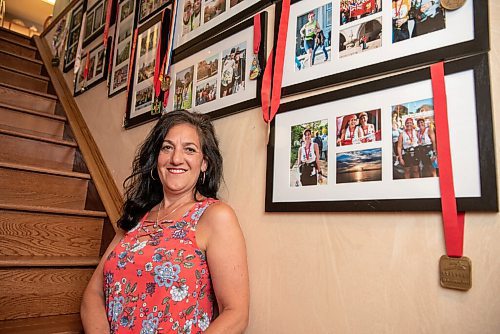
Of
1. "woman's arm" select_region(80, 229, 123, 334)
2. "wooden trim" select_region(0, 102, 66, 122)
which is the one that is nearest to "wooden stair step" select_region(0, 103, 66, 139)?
"wooden trim" select_region(0, 102, 66, 122)

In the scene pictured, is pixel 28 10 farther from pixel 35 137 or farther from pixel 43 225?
pixel 43 225

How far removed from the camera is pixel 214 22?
148 cm

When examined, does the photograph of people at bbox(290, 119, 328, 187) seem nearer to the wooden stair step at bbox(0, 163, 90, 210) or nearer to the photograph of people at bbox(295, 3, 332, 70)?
the photograph of people at bbox(295, 3, 332, 70)

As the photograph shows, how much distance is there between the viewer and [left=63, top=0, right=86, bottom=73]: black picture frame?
2.90m

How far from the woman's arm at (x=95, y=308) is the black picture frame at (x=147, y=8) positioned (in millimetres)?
1226

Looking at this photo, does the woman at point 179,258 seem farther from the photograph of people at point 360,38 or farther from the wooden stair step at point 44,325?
the photograph of people at point 360,38

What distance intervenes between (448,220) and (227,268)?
59cm

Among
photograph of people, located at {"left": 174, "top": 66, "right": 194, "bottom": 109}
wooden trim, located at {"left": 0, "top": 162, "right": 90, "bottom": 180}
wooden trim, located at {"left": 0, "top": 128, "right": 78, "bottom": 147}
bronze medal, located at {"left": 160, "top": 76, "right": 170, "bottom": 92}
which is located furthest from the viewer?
wooden trim, located at {"left": 0, "top": 128, "right": 78, "bottom": 147}

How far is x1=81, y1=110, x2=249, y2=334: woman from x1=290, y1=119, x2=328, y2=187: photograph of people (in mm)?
247

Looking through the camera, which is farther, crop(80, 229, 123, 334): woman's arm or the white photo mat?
the white photo mat

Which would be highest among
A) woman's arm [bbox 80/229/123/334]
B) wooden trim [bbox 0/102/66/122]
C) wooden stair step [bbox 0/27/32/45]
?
wooden stair step [bbox 0/27/32/45]

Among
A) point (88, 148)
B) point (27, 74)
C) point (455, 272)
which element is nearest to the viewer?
point (455, 272)

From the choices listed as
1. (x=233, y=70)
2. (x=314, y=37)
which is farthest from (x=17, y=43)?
(x=314, y=37)

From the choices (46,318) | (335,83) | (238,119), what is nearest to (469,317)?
(335,83)
